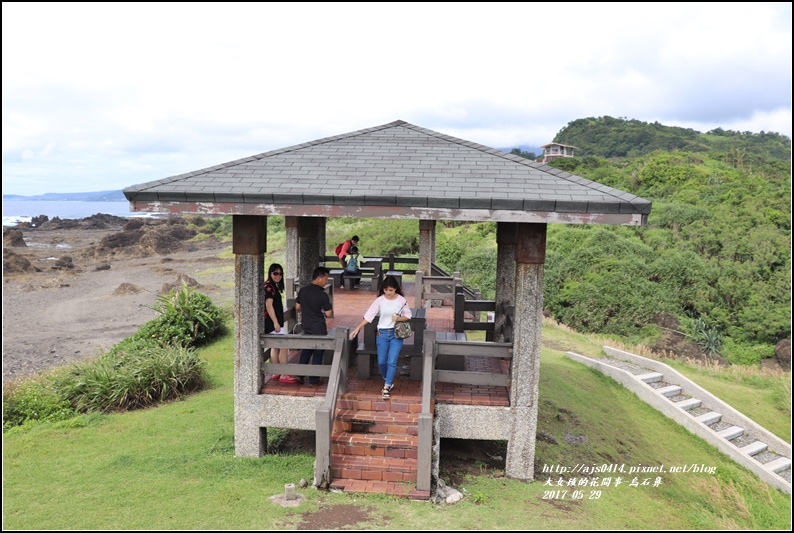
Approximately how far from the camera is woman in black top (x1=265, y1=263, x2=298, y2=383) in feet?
25.5

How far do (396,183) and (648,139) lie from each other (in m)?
81.2

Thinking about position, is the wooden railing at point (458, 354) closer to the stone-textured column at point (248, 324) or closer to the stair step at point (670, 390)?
the stone-textured column at point (248, 324)

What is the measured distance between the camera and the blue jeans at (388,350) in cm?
722

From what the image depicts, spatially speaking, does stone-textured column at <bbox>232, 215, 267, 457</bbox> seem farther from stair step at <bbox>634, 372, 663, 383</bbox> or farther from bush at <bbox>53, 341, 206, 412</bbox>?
stair step at <bbox>634, 372, 663, 383</bbox>

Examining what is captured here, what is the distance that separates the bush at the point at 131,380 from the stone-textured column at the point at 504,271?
654cm

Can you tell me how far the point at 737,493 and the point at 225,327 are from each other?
12864mm

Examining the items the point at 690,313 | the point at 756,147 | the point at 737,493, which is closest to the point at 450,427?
the point at 737,493

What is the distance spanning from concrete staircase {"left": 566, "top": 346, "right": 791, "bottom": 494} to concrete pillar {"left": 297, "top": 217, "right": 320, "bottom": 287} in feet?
27.2

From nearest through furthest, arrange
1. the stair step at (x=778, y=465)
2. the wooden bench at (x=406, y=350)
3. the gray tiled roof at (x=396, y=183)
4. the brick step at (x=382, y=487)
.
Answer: the gray tiled roof at (x=396, y=183) < the brick step at (x=382, y=487) < the wooden bench at (x=406, y=350) < the stair step at (x=778, y=465)

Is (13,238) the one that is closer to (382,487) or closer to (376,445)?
(376,445)

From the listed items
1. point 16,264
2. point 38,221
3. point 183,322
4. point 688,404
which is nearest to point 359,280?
point 183,322

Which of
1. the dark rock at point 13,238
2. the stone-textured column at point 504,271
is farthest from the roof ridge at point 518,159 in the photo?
the dark rock at point 13,238

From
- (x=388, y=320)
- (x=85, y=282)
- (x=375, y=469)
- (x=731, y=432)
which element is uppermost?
(x=388, y=320)

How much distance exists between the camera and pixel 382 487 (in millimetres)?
6457
